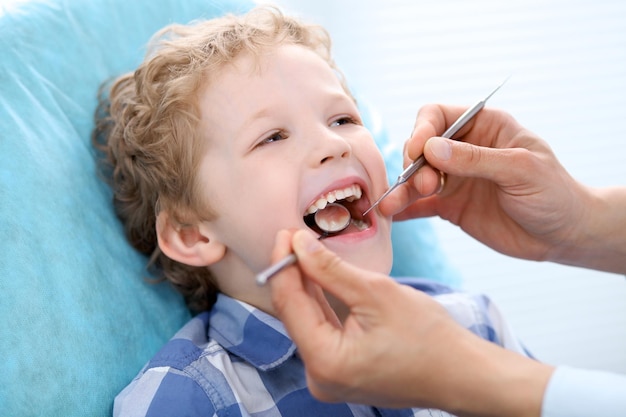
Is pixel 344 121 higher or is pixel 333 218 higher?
pixel 344 121

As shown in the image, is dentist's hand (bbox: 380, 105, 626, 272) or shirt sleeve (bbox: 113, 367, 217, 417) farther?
dentist's hand (bbox: 380, 105, 626, 272)

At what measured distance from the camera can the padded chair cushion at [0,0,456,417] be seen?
1.13m

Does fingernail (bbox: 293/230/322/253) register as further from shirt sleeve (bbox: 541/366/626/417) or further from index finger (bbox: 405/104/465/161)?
index finger (bbox: 405/104/465/161)

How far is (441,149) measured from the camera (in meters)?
1.19

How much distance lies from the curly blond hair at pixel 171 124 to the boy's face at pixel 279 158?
3cm

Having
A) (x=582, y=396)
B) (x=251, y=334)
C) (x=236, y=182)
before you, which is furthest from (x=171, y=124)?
(x=582, y=396)

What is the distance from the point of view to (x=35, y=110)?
→ 134 centimetres

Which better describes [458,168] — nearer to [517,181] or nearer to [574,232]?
[517,181]

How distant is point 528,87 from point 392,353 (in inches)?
79.6

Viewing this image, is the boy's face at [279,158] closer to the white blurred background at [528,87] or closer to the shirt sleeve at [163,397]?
the shirt sleeve at [163,397]

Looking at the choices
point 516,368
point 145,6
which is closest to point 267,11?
point 145,6

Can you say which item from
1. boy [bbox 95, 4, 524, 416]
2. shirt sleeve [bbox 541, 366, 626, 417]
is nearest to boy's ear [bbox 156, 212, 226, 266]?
boy [bbox 95, 4, 524, 416]

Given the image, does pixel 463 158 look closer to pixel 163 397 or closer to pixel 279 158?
pixel 279 158

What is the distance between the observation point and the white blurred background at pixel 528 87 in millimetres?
2488
